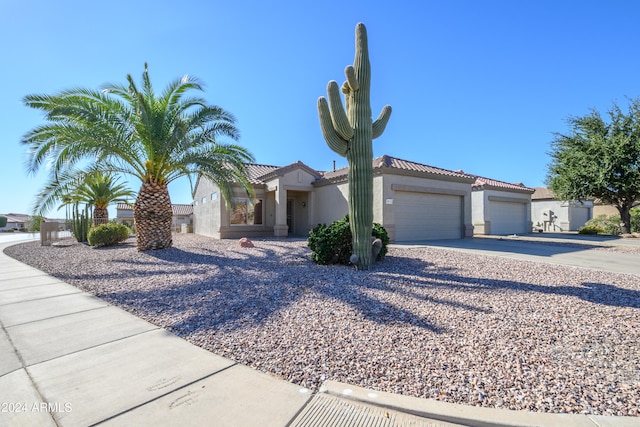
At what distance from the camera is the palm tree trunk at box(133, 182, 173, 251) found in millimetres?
11672

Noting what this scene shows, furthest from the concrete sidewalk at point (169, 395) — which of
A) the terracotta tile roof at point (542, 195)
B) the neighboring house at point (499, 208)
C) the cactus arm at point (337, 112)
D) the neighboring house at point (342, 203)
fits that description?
the terracotta tile roof at point (542, 195)

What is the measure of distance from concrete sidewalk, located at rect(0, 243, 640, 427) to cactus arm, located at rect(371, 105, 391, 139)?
22.3ft

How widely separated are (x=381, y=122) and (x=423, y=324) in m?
5.93

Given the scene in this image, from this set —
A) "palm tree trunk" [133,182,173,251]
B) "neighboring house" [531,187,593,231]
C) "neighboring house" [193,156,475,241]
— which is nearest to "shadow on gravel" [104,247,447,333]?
"palm tree trunk" [133,182,173,251]

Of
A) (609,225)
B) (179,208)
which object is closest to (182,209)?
(179,208)

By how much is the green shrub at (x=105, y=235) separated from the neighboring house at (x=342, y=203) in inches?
193

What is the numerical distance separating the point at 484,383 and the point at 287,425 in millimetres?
1848

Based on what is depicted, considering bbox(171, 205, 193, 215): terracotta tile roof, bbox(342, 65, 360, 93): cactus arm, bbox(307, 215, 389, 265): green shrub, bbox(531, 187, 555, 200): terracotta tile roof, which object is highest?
bbox(342, 65, 360, 93): cactus arm

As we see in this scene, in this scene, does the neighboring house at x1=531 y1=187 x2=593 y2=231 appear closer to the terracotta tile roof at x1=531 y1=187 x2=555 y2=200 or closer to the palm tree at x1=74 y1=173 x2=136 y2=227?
the terracotta tile roof at x1=531 y1=187 x2=555 y2=200

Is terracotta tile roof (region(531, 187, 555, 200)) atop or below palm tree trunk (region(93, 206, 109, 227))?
atop

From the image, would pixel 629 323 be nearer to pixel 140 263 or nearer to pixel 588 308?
pixel 588 308

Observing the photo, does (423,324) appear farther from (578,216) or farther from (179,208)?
(179,208)

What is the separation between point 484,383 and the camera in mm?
2936

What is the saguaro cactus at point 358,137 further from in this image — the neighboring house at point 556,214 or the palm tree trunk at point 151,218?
the neighboring house at point 556,214
